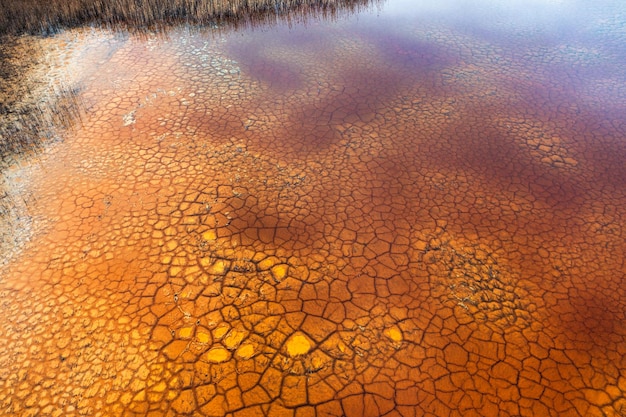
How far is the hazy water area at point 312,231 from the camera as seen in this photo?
3109 mm

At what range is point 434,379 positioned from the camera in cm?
310

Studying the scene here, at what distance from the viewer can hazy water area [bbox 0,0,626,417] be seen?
122 inches

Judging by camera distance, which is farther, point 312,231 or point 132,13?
point 132,13

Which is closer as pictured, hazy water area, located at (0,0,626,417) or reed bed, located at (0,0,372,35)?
hazy water area, located at (0,0,626,417)

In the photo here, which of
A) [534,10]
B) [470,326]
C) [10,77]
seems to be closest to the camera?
[470,326]

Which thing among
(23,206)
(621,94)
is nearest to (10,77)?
(23,206)

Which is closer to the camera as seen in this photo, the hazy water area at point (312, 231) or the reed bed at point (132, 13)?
the hazy water area at point (312, 231)

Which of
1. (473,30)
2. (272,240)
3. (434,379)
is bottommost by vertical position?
(434,379)

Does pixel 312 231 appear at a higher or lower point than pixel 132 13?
lower

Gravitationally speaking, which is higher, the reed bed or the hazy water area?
the reed bed

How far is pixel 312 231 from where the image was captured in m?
4.32

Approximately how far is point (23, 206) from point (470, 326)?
4.93 meters

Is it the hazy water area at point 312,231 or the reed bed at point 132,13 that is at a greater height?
the reed bed at point 132,13

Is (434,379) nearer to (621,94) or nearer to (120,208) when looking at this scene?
(120,208)
